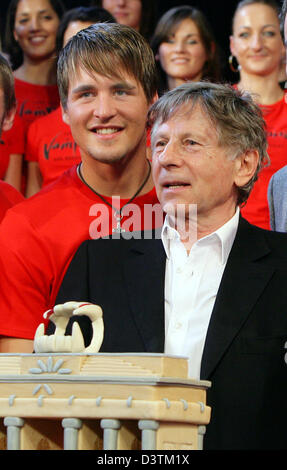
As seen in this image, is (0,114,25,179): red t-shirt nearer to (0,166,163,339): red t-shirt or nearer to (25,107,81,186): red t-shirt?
(25,107,81,186): red t-shirt

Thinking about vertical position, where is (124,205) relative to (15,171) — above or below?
below

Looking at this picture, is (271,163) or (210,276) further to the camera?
(271,163)

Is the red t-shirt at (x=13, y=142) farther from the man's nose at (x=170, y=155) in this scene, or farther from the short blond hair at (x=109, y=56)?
the man's nose at (x=170, y=155)

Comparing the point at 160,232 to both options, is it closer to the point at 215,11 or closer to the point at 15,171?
the point at 15,171

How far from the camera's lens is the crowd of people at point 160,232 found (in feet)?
5.48

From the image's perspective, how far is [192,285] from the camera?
5.87 ft

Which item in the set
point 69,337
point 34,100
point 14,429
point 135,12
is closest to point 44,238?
point 69,337

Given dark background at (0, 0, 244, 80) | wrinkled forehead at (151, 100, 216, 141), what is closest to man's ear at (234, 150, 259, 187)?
wrinkled forehead at (151, 100, 216, 141)

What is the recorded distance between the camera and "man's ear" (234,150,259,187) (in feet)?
6.39

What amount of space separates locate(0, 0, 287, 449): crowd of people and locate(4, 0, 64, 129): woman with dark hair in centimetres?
55

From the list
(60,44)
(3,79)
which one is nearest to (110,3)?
(60,44)

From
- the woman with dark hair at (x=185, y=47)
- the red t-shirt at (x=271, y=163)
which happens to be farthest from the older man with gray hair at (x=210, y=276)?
the woman with dark hair at (x=185, y=47)

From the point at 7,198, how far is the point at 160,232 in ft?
2.67
